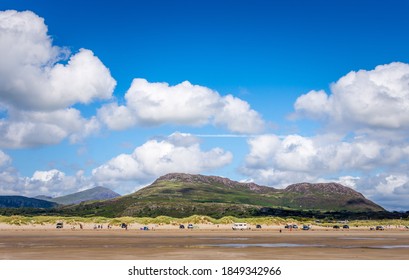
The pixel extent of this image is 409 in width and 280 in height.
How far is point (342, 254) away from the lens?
171ft

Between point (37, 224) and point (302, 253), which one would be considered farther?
point (37, 224)

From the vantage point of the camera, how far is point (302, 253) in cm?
5256
